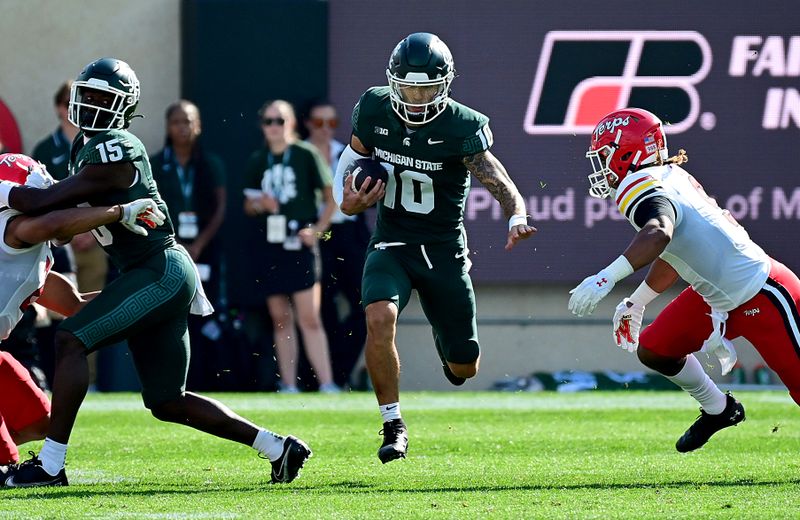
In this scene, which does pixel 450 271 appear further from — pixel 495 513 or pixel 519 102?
pixel 519 102

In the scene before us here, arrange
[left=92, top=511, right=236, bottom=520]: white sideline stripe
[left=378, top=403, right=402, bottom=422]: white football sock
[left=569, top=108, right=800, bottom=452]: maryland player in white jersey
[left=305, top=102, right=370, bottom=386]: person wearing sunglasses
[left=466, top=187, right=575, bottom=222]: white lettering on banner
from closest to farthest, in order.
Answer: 1. [left=92, top=511, right=236, bottom=520]: white sideline stripe
2. [left=569, top=108, right=800, bottom=452]: maryland player in white jersey
3. [left=378, top=403, right=402, bottom=422]: white football sock
4. [left=305, top=102, right=370, bottom=386]: person wearing sunglasses
5. [left=466, top=187, right=575, bottom=222]: white lettering on banner

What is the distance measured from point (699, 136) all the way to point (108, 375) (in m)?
4.65

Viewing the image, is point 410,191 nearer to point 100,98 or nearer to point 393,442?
point 393,442

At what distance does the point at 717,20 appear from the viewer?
35.9ft

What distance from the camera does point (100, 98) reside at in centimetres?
545

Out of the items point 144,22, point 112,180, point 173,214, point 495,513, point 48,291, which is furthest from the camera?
point 144,22

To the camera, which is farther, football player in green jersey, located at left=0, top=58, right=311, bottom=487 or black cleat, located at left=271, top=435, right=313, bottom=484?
black cleat, located at left=271, top=435, right=313, bottom=484

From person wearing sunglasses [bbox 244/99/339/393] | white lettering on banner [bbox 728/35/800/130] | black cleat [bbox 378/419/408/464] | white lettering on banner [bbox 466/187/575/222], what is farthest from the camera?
white lettering on banner [bbox 728/35/800/130]

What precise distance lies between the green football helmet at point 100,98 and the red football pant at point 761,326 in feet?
7.51

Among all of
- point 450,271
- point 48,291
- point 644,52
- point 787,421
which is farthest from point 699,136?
point 48,291

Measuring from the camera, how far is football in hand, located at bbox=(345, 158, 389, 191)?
5.90m

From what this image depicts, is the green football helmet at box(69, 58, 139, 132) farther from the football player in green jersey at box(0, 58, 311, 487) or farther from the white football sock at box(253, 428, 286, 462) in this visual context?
the white football sock at box(253, 428, 286, 462)

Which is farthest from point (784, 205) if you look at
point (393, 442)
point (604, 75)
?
point (393, 442)

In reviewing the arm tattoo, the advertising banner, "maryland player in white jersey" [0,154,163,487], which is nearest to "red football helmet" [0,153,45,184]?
"maryland player in white jersey" [0,154,163,487]
